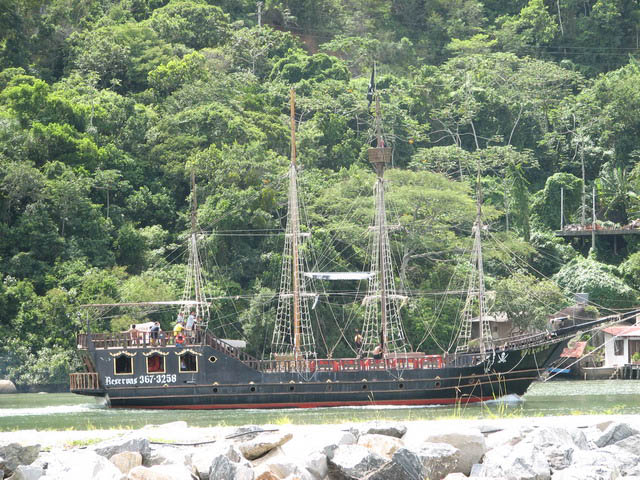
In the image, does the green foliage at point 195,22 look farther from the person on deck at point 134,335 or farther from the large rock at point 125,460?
the large rock at point 125,460

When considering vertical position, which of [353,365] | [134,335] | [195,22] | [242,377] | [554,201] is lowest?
[242,377]

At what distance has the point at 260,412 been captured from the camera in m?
32.4

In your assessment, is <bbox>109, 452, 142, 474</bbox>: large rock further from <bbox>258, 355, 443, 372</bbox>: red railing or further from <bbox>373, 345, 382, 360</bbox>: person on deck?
<bbox>373, 345, 382, 360</bbox>: person on deck

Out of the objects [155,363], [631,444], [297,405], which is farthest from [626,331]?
[631,444]

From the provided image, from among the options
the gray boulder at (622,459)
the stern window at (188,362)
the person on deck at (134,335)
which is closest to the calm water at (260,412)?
the stern window at (188,362)

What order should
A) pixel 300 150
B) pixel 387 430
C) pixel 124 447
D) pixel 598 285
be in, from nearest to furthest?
1. pixel 124 447
2. pixel 387 430
3. pixel 598 285
4. pixel 300 150

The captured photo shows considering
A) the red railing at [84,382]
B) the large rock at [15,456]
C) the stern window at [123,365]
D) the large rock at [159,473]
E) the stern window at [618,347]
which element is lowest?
the stern window at [618,347]

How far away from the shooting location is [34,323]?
4469 centimetres

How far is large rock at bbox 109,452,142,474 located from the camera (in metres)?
12.4

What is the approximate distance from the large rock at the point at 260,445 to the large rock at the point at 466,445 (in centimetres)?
160

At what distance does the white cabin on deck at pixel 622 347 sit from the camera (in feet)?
180

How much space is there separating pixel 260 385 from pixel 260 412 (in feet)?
10.8

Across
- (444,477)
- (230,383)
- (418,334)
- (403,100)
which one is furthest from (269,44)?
(444,477)

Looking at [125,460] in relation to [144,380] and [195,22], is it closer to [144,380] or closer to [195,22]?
[144,380]
